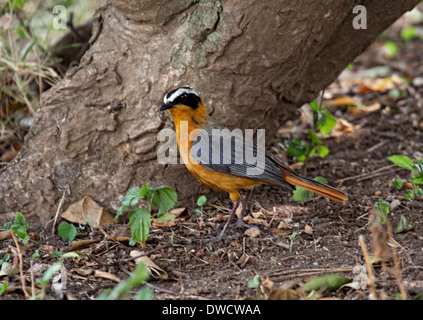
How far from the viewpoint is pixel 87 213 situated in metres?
5.40

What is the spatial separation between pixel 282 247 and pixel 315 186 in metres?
0.72

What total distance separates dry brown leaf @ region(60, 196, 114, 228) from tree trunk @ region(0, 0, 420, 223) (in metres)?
0.10

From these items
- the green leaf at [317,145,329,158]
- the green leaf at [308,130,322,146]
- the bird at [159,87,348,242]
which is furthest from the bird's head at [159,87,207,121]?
the green leaf at [317,145,329,158]

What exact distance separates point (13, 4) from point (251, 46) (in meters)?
2.88

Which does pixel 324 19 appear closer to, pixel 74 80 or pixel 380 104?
→ pixel 74 80

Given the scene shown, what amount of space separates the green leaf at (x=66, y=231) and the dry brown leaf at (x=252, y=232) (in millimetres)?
1614

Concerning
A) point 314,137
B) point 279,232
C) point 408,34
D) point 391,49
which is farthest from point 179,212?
point 408,34

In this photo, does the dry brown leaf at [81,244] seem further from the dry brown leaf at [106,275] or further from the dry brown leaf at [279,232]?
the dry brown leaf at [279,232]

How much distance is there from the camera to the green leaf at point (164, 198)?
477 centimetres

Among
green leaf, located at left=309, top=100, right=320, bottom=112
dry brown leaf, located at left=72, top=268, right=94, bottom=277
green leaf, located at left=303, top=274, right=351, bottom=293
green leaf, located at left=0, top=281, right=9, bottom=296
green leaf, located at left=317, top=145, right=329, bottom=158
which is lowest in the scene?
green leaf, located at left=0, top=281, right=9, bottom=296

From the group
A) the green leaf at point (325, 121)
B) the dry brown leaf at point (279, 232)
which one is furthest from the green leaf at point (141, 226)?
the green leaf at point (325, 121)

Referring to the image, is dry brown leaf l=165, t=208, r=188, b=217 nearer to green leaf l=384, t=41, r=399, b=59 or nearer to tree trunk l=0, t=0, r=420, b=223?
tree trunk l=0, t=0, r=420, b=223

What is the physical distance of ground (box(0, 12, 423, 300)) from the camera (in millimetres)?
4012

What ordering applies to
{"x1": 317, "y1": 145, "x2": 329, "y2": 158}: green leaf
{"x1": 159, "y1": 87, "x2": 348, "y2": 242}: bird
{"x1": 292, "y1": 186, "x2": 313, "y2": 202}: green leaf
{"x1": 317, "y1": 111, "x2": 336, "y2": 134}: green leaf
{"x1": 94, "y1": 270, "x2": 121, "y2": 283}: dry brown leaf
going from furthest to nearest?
{"x1": 317, "y1": 145, "x2": 329, "y2": 158}: green leaf
{"x1": 317, "y1": 111, "x2": 336, "y2": 134}: green leaf
{"x1": 292, "y1": 186, "x2": 313, "y2": 202}: green leaf
{"x1": 159, "y1": 87, "x2": 348, "y2": 242}: bird
{"x1": 94, "y1": 270, "x2": 121, "y2": 283}: dry brown leaf
